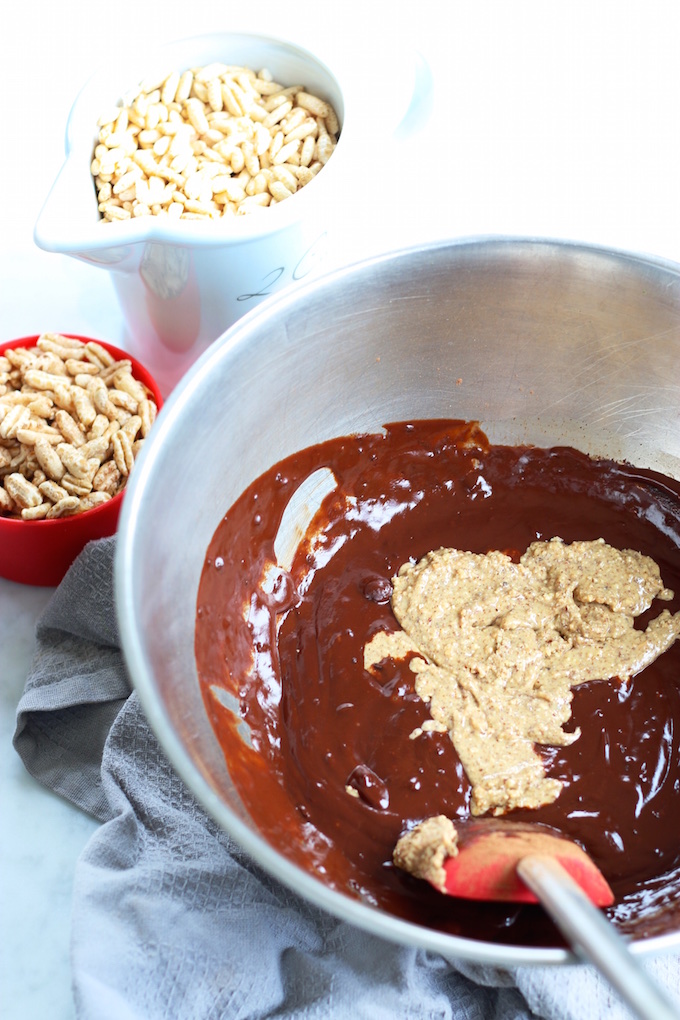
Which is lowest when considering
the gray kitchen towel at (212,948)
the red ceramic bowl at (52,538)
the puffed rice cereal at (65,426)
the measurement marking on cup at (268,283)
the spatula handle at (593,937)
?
the gray kitchen towel at (212,948)

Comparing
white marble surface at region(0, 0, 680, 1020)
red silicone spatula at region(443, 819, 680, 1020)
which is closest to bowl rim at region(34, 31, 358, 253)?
white marble surface at region(0, 0, 680, 1020)

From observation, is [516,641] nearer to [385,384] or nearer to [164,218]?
[385,384]

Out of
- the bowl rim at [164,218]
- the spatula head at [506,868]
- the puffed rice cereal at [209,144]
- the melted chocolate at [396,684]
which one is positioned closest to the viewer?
the spatula head at [506,868]

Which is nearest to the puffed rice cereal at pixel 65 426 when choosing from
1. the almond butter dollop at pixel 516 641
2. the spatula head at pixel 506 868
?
the almond butter dollop at pixel 516 641

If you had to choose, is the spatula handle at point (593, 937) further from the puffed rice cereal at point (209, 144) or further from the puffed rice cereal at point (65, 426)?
the puffed rice cereal at point (209, 144)

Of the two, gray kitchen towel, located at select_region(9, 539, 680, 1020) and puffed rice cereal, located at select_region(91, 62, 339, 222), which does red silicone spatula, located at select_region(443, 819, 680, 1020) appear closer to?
gray kitchen towel, located at select_region(9, 539, 680, 1020)
